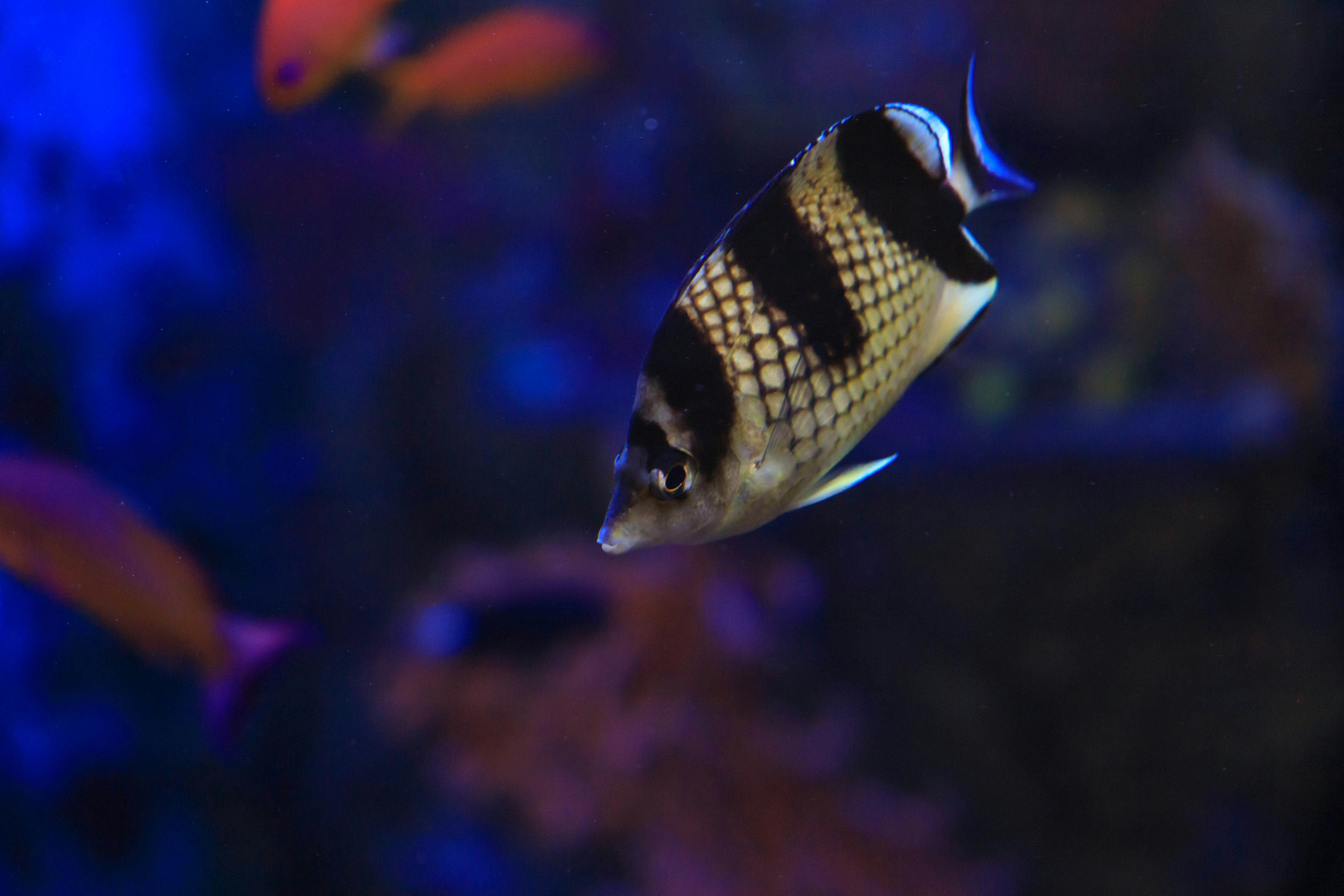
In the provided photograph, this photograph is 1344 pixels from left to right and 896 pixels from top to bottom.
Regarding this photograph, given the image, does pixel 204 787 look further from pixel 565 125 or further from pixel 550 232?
pixel 565 125

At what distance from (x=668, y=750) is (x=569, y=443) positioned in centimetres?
148

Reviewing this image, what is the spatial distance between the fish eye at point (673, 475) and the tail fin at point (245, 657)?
141 centimetres

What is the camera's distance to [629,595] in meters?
3.16

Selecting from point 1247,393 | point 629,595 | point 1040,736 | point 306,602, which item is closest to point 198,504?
point 306,602

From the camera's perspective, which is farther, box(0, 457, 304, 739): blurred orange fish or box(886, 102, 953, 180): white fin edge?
box(0, 457, 304, 739): blurred orange fish

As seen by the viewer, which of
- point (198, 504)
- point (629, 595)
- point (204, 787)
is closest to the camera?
point (204, 787)

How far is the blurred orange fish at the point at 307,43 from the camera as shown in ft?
5.82

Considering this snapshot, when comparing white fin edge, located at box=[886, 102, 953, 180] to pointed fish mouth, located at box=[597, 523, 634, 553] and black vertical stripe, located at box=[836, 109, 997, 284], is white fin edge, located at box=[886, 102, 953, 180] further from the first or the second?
pointed fish mouth, located at box=[597, 523, 634, 553]

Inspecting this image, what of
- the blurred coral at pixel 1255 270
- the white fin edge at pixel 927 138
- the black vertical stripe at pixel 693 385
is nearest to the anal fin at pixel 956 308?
the white fin edge at pixel 927 138

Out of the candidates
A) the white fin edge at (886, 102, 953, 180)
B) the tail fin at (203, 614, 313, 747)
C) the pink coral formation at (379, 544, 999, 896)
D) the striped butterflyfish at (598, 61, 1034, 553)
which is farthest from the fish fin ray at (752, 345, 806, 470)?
the pink coral formation at (379, 544, 999, 896)

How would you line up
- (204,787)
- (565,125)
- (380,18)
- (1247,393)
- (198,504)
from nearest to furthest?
(380,18) < (204,787) < (198,504) < (1247,393) < (565,125)

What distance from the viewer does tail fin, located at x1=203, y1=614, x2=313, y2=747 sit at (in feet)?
6.23

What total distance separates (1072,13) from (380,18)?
14.4 feet

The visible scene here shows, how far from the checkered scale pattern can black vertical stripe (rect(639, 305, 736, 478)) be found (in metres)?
0.01
